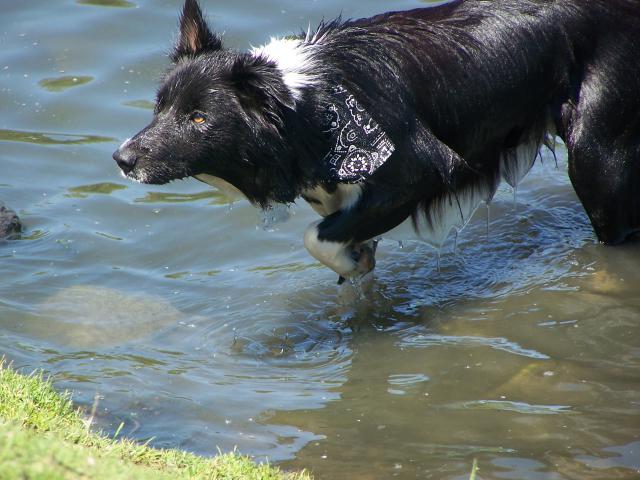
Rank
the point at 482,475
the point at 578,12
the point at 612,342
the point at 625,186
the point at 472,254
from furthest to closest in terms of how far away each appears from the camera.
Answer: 1. the point at 472,254
2. the point at 625,186
3. the point at 578,12
4. the point at 612,342
5. the point at 482,475

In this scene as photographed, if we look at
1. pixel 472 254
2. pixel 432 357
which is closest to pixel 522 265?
pixel 472 254

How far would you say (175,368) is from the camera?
5.63m

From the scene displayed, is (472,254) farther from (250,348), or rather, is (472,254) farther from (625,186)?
(250,348)

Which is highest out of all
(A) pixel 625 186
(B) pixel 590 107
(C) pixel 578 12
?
(C) pixel 578 12

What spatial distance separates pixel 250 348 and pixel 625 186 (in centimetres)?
268

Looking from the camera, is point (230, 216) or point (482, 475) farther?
point (230, 216)

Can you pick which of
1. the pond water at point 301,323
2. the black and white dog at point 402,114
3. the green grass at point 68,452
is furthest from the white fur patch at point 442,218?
the green grass at point 68,452

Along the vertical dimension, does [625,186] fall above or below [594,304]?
above

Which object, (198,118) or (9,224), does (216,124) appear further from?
(9,224)

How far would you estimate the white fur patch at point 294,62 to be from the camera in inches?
207

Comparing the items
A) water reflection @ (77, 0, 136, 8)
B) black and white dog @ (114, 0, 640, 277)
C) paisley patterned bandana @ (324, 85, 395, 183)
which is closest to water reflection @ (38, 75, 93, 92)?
water reflection @ (77, 0, 136, 8)

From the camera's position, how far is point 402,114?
5609 mm

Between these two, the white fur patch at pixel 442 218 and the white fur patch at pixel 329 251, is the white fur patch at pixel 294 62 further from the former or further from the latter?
the white fur patch at pixel 442 218

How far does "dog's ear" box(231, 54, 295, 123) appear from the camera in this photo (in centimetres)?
512
